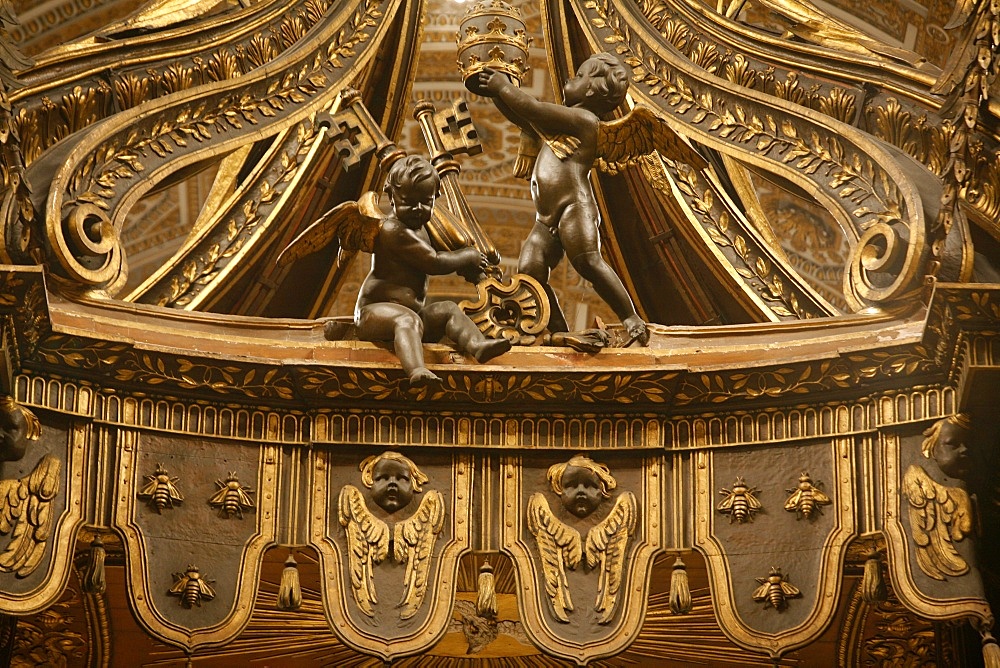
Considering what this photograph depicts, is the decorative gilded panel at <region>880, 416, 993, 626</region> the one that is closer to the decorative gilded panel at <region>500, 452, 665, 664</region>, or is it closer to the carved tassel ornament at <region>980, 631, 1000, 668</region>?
the carved tassel ornament at <region>980, 631, 1000, 668</region>

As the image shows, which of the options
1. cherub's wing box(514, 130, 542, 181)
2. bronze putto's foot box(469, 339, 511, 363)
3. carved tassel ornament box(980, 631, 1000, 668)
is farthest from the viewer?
cherub's wing box(514, 130, 542, 181)

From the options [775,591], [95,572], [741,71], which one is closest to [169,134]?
[95,572]

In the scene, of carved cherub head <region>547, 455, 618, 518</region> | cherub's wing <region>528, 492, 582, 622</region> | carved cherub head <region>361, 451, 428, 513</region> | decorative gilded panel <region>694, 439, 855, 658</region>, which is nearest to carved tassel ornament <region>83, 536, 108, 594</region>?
carved cherub head <region>361, 451, 428, 513</region>

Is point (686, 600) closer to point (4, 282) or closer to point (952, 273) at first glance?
point (952, 273)

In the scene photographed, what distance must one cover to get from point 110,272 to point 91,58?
103 centimetres

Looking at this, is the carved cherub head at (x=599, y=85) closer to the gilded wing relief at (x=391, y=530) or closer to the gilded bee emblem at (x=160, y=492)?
the gilded wing relief at (x=391, y=530)

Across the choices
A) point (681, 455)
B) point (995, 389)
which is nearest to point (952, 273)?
point (995, 389)

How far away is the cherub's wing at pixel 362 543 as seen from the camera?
8.20 m

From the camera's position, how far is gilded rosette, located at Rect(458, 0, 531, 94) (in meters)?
9.05

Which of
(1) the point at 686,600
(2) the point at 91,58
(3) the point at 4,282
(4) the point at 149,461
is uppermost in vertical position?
(2) the point at 91,58

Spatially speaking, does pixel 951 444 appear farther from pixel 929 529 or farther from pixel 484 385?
pixel 484 385

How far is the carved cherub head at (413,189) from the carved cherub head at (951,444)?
6.61 feet

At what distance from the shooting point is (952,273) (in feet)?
26.8

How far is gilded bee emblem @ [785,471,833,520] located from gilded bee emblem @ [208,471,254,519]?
1.94 meters
